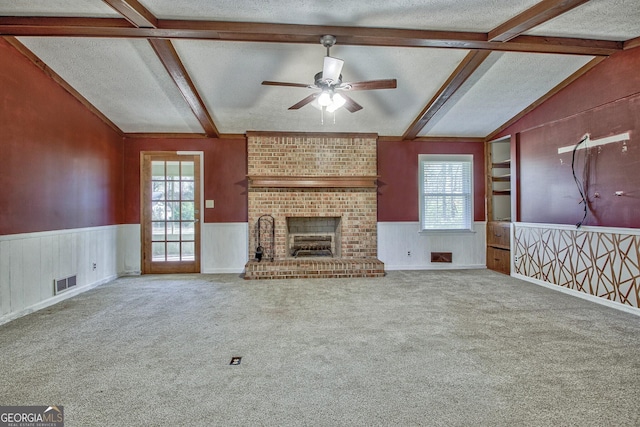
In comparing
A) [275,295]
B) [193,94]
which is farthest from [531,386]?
[193,94]

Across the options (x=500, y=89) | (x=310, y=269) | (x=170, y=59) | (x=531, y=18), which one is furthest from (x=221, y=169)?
(x=531, y=18)

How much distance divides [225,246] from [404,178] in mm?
3639

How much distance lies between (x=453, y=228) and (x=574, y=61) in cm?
313

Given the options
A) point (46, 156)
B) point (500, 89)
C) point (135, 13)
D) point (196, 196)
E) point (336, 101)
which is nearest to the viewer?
point (135, 13)

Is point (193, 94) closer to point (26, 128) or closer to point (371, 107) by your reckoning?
point (26, 128)

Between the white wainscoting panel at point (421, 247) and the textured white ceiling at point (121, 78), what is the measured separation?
4026 mm

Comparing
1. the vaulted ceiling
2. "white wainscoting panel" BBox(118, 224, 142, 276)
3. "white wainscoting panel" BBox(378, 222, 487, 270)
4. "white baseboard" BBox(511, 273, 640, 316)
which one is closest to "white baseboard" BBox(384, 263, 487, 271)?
"white wainscoting panel" BBox(378, 222, 487, 270)

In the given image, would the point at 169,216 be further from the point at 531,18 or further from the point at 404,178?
the point at 531,18

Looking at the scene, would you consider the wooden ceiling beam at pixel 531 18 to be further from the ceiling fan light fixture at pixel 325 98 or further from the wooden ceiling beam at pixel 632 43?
the ceiling fan light fixture at pixel 325 98

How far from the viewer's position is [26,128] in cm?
346

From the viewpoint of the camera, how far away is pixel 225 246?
5688mm

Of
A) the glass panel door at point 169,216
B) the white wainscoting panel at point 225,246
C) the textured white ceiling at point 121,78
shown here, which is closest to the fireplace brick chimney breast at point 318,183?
the white wainscoting panel at point 225,246

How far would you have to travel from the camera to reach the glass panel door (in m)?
5.61

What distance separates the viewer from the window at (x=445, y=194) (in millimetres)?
6027
